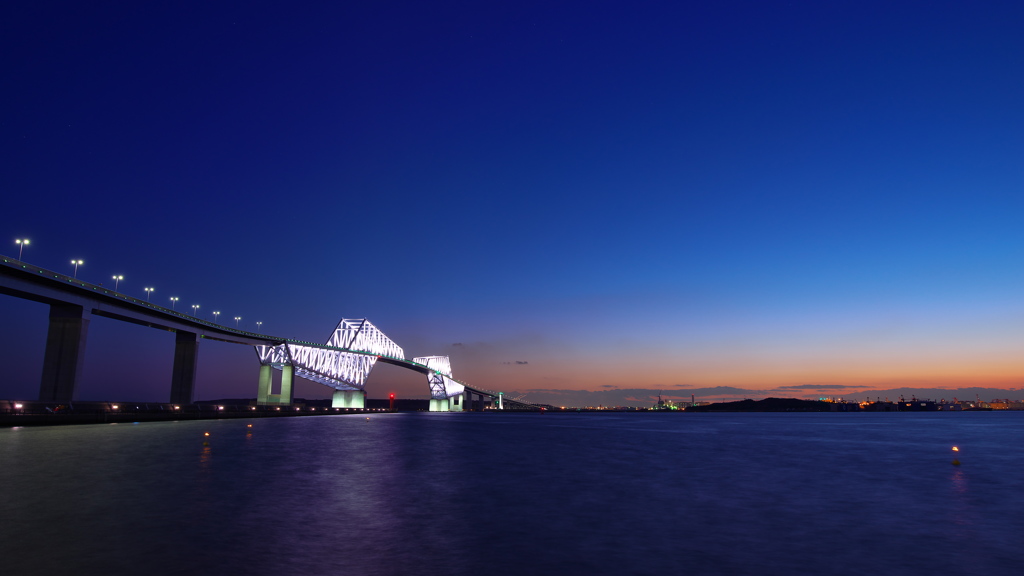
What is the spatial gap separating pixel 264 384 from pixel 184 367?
40.9 m

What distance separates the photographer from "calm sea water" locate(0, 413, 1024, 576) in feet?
34.7

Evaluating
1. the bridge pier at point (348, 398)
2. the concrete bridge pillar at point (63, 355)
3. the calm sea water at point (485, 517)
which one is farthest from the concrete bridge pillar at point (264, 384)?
the calm sea water at point (485, 517)

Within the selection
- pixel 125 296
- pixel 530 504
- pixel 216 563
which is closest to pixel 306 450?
pixel 530 504

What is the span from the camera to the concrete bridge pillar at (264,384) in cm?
14112

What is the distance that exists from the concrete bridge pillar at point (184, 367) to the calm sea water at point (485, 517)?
75633mm

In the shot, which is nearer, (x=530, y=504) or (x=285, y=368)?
(x=530, y=504)

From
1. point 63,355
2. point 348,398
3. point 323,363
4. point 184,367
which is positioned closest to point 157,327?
point 184,367

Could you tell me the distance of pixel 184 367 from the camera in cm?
10131

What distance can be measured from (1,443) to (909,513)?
38.9 metres

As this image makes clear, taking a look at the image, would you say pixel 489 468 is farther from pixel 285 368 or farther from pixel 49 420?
pixel 285 368

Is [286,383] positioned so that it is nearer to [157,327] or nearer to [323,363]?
[323,363]

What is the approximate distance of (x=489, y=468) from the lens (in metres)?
28.1

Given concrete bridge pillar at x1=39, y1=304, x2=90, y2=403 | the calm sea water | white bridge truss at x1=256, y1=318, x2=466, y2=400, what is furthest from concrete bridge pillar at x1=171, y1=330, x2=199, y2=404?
the calm sea water

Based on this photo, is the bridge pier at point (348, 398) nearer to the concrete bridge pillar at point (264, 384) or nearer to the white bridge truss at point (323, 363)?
the white bridge truss at point (323, 363)
